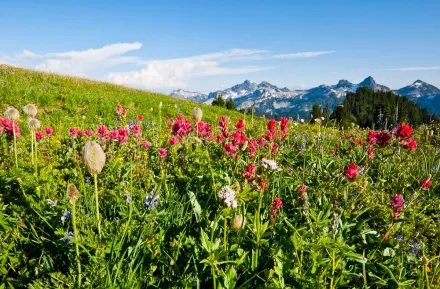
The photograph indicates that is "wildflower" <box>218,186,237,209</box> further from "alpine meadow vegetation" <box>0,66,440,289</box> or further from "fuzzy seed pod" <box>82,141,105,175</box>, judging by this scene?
"fuzzy seed pod" <box>82,141,105,175</box>

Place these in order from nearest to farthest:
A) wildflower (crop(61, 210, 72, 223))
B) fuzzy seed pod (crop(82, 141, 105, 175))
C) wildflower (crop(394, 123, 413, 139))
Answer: fuzzy seed pod (crop(82, 141, 105, 175)) → wildflower (crop(61, 210, 72, 223)) → wildflower (crop(394, 123, 413, 139))

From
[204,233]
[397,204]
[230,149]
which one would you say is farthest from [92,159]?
A: [397,204]

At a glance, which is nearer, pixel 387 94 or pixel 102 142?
pixel 102 142

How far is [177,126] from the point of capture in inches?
174

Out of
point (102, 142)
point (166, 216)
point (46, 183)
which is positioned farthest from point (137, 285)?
point (102, 142)

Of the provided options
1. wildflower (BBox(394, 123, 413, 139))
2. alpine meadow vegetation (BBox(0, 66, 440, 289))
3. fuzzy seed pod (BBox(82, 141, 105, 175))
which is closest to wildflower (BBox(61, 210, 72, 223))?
alpine meadow vegetation (BBox(0, 66, 440, 289))

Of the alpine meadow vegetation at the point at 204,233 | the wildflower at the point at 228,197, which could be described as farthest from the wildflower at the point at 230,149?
the wildflower at the point at 228,197

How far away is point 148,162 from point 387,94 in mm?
144921

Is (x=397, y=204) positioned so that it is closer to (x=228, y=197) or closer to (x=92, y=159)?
(x=228, y=197)

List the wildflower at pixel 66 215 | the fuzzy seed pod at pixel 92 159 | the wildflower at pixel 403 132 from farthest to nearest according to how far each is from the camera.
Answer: the wildflower at pixel 403 132
the wildflower at pixel 66 215
the fuzzy seed pod at pixel 92 159

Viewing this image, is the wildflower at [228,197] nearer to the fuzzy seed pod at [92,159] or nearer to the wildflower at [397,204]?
the fuzzy seed pod at [92,159]

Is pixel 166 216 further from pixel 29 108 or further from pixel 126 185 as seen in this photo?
pixel 29 108

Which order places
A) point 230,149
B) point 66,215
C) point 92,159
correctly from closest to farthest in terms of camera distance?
point 92,159 → point 66,215 → point 230,149

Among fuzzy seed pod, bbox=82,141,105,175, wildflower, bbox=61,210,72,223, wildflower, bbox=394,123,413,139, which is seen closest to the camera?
fuzzy seed pod, bbox=82,141,105,175
